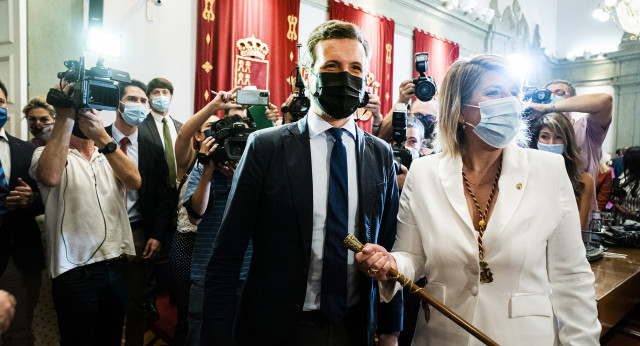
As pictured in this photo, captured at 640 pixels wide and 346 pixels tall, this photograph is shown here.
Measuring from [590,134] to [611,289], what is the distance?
5.23 feet

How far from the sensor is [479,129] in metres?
1.44

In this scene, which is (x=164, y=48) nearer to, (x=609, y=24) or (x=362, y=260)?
(x=362, y=260)

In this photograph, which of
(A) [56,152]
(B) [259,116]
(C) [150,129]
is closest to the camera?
(A) [56,152]

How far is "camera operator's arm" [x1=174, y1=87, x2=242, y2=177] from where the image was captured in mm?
2410

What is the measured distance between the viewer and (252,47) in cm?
568

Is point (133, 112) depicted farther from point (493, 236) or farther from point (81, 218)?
point (493, 236)

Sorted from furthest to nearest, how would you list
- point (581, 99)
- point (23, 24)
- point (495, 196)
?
point (23, 24) < point (581, 99) < point (495, 196)

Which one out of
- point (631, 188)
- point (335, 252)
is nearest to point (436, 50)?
point (631, 188)

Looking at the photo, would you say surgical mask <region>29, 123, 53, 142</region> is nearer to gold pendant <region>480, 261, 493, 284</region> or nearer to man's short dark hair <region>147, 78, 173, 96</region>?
man's short dark hair <region>147, 78, 173, 96</region>

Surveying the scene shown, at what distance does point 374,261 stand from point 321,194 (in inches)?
10.8

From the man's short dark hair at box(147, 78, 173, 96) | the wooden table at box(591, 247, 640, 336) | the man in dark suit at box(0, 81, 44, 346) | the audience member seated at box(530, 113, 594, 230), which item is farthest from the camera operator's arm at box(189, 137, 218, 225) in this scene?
the man's short dark hair at box(147, 78, 173, 96)

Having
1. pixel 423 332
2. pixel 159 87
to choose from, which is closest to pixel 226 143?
pixel 423 332

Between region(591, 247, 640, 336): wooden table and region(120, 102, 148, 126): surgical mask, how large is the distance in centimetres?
288

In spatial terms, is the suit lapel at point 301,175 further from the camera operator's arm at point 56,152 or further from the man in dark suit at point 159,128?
the man in dark suit at point 159,128
